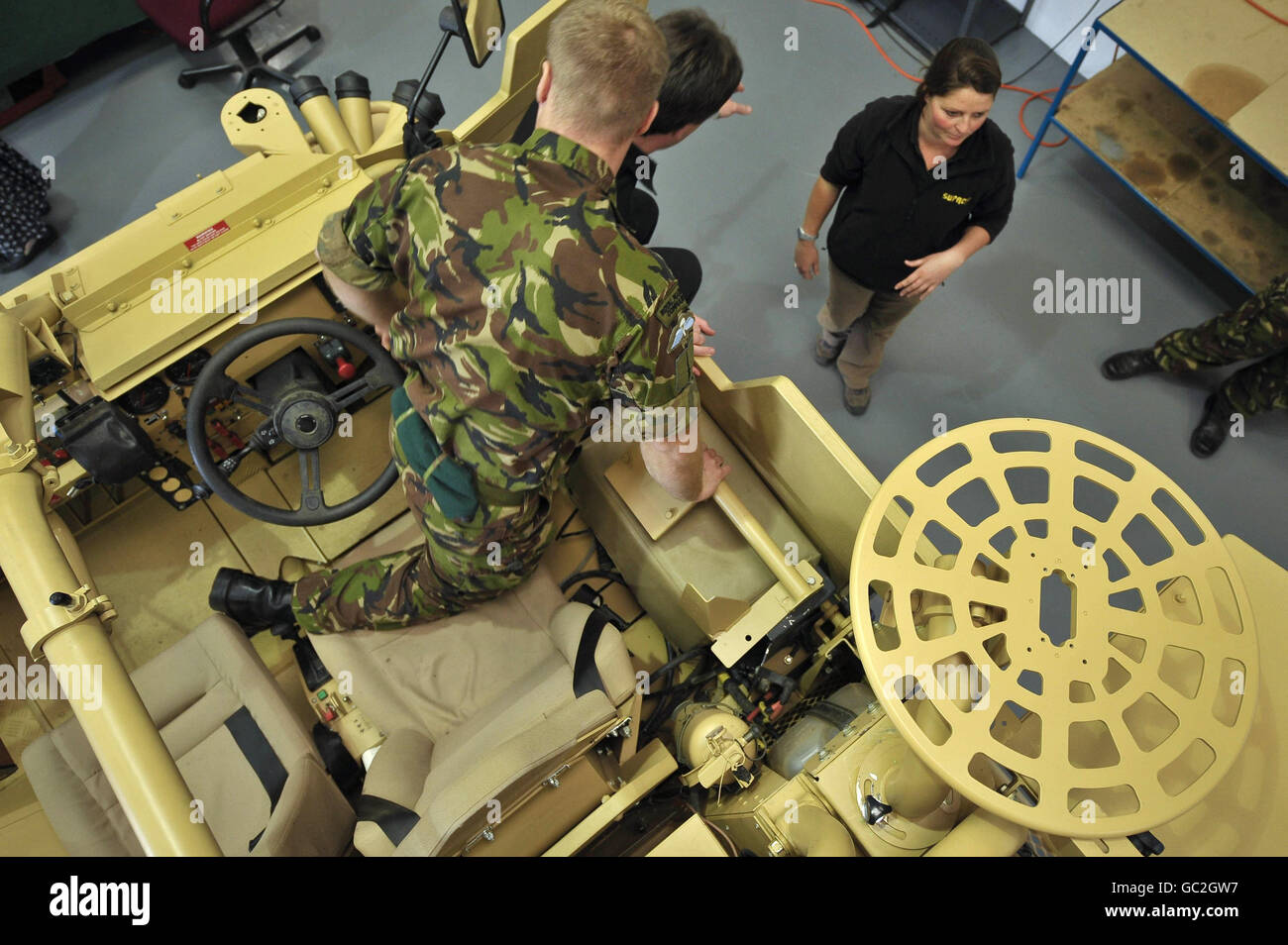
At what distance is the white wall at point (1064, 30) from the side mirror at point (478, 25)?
2.55 m

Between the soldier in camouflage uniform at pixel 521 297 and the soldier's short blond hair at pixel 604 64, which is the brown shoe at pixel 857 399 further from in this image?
the soldier's short blond hair at pixel 604 64

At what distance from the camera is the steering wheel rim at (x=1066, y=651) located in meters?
1.49

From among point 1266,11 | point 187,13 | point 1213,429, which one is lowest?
point 1213,429

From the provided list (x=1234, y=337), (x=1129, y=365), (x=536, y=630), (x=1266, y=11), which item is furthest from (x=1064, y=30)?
(x=536, y=630)

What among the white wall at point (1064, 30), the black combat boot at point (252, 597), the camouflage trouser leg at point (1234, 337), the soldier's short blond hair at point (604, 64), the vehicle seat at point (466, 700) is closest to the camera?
the soldier's short blond hair at point (604, 64)

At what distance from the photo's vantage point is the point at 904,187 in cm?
240

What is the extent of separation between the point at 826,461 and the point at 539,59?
1.32 metres

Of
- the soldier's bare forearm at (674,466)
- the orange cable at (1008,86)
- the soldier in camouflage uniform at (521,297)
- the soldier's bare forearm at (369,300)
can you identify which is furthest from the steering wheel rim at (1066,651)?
the orange cable at (1008,86)

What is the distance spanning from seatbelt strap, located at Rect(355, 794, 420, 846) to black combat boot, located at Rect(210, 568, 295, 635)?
0.69 m

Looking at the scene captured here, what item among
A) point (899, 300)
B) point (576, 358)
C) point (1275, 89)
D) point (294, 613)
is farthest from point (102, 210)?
point (1275, 89)

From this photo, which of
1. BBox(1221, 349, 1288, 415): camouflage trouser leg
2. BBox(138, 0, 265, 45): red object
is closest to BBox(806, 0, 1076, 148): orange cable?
BBox(1221, 349, 1288, 415): camouflage trouser leg

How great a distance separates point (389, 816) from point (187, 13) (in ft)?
11.3

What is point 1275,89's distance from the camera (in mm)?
2936

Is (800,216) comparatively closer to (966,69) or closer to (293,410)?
(966,69)
